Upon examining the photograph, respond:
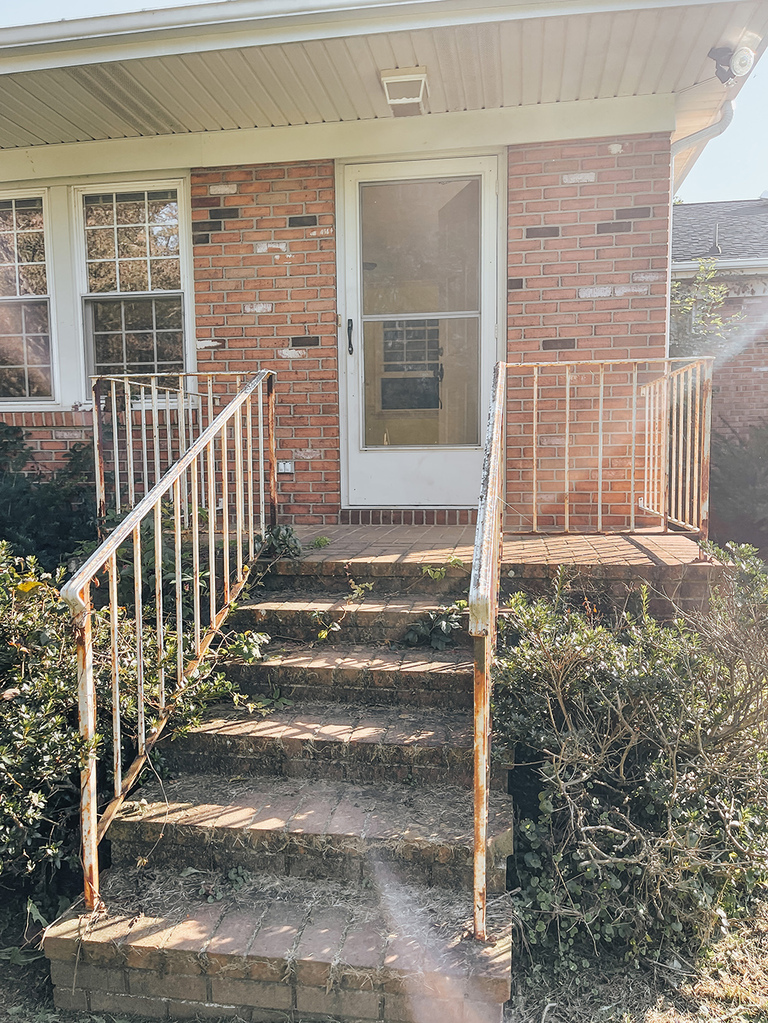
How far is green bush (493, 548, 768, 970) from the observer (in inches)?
90.9

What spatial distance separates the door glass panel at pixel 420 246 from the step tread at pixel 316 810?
11.1ft

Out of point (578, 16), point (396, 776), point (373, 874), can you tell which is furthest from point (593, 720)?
point (578, 16)

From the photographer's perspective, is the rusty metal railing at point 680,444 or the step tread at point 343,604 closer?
the step tread at point 343,604

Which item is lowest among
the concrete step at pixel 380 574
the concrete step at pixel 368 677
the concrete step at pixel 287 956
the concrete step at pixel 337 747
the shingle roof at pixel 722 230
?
the concrete step at pixel 287 956

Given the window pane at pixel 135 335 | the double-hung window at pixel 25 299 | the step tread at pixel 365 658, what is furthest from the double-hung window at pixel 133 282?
the step tread at pixel 365 658

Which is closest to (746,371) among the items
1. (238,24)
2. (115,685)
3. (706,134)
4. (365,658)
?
(706,134)

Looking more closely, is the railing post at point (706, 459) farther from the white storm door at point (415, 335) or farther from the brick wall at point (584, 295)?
the white storm door at point (415, 335)

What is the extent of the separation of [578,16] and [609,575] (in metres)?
2.80

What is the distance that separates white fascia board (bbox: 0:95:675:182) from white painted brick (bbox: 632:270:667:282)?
85 centimetres

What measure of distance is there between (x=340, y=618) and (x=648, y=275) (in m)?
3.01

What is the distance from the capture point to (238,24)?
12.7 ft

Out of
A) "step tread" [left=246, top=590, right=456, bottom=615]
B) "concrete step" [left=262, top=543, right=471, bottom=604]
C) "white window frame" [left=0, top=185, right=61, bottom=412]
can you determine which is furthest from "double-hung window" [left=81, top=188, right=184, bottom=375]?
"step tread" [left=246, top=590, right=456, bottom=615]

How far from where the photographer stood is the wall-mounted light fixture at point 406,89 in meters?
4.21

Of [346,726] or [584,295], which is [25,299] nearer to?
[584,295]
